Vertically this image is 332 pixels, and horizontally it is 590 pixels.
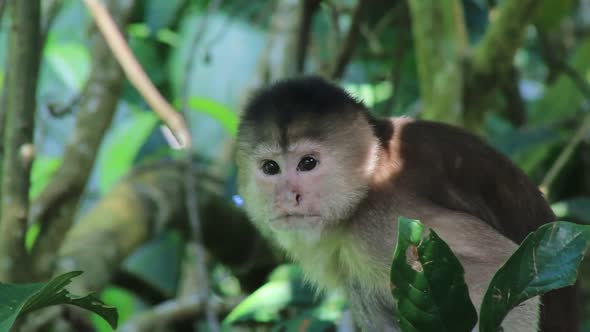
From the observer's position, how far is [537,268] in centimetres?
176

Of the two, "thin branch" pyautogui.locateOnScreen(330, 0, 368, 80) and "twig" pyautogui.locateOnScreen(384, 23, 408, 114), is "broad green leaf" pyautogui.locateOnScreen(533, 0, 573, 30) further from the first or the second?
"thin branch" pyautogui.locateOnScreen(330, 0, 368, 80)

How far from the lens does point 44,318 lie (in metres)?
3.52

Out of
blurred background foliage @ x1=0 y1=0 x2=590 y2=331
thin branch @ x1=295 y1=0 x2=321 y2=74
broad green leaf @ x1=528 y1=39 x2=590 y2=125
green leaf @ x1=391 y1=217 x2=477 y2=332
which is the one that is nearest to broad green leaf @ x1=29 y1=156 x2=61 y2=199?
blurred background foliage @ x1=0 y1=0 x2=590 y2=331

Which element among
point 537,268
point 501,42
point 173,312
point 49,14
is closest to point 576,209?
point 501,42

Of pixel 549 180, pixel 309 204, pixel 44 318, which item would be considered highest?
pixel 309 204

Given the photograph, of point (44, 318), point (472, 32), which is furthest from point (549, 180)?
point (44, 318)

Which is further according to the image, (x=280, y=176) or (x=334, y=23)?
(x=334, y=23)

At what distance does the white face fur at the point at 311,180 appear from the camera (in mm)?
2795

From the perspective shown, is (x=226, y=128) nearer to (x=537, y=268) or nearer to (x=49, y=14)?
(x=49, y=14)

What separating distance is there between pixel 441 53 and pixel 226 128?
1.51 m

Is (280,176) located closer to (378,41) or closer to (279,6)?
(279,6)

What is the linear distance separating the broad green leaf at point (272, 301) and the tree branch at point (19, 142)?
2.58 ft

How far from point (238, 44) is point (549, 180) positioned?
2.95 metres

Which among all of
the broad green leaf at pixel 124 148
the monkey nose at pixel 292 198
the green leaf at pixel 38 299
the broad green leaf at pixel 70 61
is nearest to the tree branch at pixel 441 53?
the monkey nose at pixel 292 198
